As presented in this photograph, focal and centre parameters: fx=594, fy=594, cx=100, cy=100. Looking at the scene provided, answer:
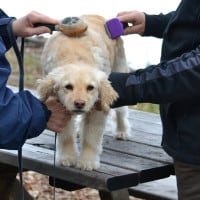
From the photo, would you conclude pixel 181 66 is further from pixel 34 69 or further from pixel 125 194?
pixel 34 69

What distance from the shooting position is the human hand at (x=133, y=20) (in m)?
3.08

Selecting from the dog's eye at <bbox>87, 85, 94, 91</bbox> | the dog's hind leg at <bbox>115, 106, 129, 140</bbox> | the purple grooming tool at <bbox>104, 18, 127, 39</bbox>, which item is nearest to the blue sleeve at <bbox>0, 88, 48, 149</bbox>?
the dog's eye at <bbox>87, 85, 94, 91</bbox>

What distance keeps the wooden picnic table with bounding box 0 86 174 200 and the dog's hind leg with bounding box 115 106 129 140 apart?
44 mm

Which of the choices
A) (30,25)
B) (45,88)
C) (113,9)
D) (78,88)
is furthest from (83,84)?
(113,9)

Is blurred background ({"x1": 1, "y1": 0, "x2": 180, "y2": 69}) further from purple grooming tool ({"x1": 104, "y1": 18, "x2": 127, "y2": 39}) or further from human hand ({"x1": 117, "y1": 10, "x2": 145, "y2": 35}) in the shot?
human hand ({"x1": 117, "y1": 10, "x2": 145, "y2": 35})

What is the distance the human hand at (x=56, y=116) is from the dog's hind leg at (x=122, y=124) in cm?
107

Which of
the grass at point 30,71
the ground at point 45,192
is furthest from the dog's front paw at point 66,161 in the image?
the grass at point 30,71

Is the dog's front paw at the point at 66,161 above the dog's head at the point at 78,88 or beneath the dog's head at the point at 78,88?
beneath

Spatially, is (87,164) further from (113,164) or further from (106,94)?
(106,94)

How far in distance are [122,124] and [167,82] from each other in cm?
167

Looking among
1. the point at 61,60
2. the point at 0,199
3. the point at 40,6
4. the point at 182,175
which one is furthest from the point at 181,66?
the point at 40,6

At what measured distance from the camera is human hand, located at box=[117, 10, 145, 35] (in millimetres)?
3080

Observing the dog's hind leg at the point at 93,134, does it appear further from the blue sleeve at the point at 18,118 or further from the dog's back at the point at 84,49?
the blue sleeve at the point at 18,118

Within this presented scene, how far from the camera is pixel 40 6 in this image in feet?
33.9
